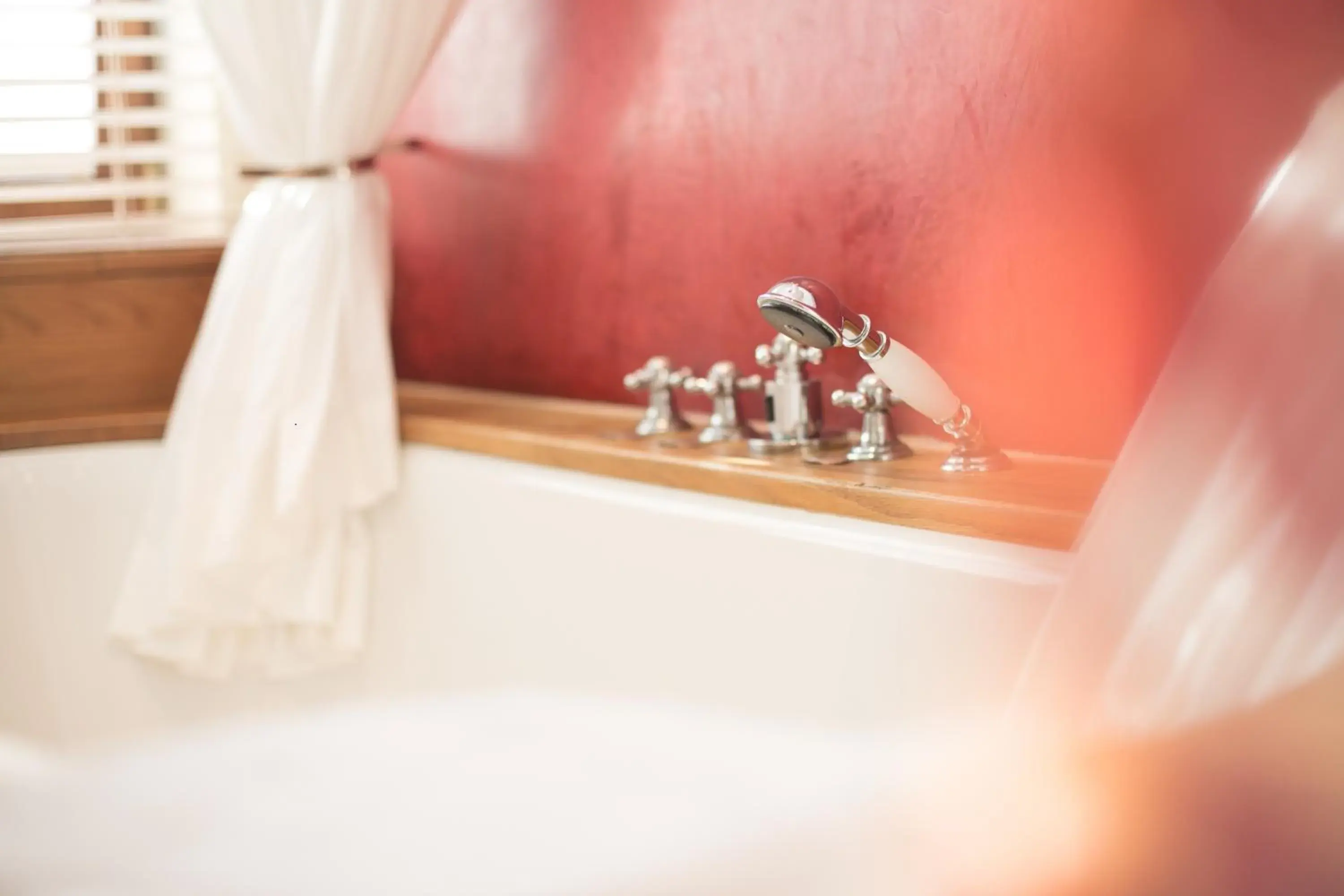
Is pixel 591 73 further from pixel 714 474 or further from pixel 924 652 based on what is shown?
pixel 924 652

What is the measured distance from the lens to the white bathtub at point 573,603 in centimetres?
124

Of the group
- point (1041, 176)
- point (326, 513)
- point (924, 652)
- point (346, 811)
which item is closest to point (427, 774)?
point (346, 811)

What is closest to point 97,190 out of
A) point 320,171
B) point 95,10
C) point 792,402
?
point 95,10

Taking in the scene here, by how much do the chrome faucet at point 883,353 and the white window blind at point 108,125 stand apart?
1.14m

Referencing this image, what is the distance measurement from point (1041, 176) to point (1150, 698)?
0.69 m

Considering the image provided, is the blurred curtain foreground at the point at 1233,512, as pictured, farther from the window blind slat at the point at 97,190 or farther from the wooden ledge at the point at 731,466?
the window blind slat at the point at 97,190

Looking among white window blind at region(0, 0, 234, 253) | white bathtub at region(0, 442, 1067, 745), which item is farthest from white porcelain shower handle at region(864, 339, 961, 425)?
white window blind at region(0, 0, 234, 253)

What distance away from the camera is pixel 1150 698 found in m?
0.80

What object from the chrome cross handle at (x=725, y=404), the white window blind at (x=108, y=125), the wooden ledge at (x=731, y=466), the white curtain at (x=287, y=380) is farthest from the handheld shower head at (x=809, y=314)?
the white window blind at (x=108, y=125)

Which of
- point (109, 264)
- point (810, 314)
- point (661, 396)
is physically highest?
point (810, 314)

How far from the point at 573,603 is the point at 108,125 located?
45.0 inches

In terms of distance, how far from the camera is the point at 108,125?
2.19m

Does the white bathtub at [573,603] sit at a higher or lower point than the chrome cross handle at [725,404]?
lower

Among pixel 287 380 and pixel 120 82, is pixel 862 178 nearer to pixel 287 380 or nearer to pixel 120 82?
pixel 287 380
